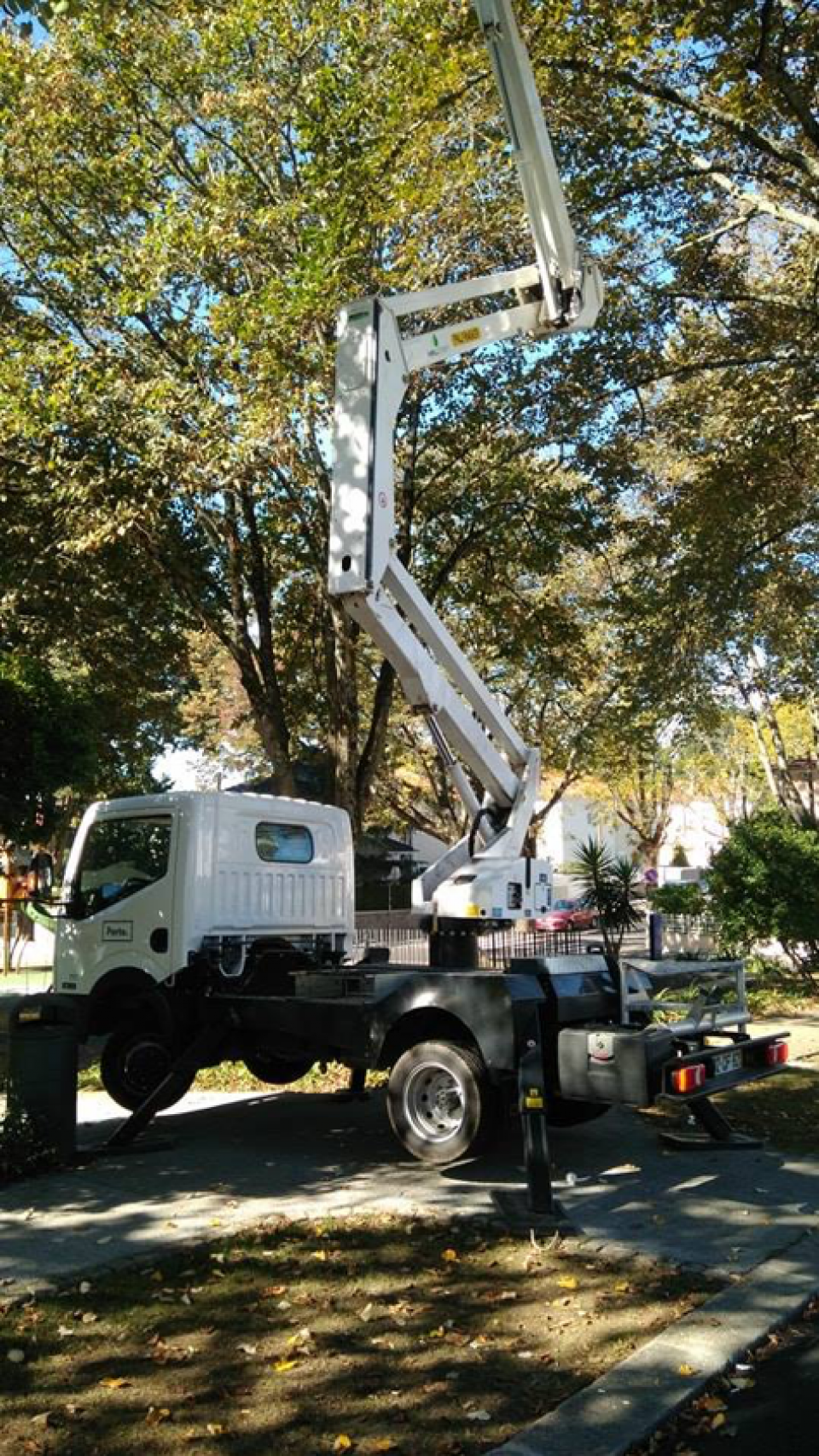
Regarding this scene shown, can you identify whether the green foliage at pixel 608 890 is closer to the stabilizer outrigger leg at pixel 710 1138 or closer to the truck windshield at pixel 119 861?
the stabilizer outrigger leg at pixel 710 1138

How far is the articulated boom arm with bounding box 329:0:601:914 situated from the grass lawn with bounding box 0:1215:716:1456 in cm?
275

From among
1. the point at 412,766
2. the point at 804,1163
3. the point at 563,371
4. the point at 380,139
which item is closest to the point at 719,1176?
the point at 804,1163

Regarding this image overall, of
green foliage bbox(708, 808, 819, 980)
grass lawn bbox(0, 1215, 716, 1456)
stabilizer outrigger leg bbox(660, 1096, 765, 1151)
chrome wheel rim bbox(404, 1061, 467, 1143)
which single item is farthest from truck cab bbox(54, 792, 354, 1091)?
A: green foliage bbox(708, 808, 819, 980)

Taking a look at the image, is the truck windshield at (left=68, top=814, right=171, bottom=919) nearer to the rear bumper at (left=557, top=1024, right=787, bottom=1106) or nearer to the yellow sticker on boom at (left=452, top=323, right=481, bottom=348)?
the rear bumper at (left=557, top=1024, right=787, bottom=1106)

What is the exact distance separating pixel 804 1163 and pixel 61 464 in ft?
36.3

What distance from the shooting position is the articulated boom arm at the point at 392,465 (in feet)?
25.1

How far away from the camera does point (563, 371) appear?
1459 centimetres

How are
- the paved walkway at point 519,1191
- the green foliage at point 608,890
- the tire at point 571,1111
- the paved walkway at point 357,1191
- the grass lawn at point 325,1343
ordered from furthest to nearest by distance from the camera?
the green foliage at point 608,890, the tire at point 571,1111, the paved walkway at point 357,1191, the paved walkway at point 519,1191, the grass lawn at point 325,1343

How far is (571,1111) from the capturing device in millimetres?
8172

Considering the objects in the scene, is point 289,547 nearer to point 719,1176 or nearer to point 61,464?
point 61,464

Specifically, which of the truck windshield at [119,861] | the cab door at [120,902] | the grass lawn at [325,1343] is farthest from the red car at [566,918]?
the grass lawn at [325,1343]

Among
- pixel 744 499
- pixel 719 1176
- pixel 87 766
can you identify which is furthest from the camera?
pixel 87 766

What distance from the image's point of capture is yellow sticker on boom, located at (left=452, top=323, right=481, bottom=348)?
28.5 feet

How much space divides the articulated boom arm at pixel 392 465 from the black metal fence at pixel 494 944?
70 cm
